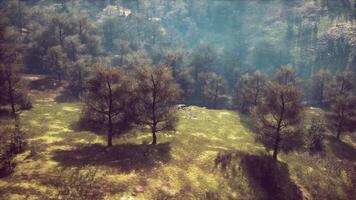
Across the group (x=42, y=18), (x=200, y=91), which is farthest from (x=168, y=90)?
(x=42, y=18)

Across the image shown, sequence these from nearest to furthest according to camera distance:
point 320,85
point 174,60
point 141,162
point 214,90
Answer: point 141,162 < point 174,60 < point 214,90 < point 320,85

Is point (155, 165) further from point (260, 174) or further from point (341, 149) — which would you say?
point (341, 149)

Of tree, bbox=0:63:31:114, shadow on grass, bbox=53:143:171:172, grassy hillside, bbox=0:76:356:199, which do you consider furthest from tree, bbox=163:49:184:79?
shadow on grass, bbox=53:143:171:172

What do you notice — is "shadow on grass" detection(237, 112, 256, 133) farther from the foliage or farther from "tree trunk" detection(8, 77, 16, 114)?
"tree trunk" detection(8, 77, 16, 114)

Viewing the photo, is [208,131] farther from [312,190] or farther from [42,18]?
[42,18]

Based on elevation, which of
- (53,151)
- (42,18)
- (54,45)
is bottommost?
(53,151)

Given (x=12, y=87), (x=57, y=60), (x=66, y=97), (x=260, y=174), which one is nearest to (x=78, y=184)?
(x=260, y=174)
